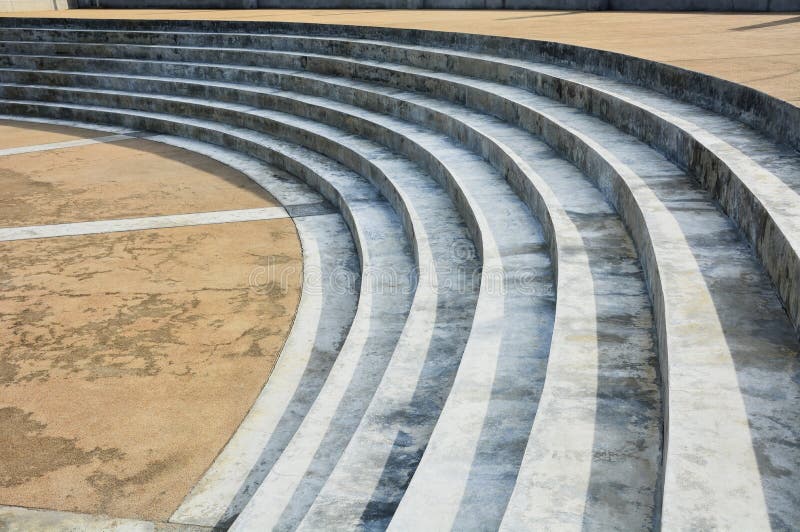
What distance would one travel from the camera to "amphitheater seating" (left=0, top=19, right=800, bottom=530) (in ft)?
7.82

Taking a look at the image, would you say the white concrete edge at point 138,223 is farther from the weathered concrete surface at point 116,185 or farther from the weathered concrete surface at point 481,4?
the weathered concrete surface at point 481,4

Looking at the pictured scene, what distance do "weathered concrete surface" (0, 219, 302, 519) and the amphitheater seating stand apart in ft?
0.71

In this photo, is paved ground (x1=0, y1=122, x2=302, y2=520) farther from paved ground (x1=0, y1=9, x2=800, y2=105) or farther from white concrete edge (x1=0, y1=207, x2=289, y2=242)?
paved ground (x1=0, y1=9, x2=800, y2=105)

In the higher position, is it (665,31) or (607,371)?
(665,31)

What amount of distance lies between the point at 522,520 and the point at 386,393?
1.43 m

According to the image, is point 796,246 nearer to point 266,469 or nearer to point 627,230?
point 627,230

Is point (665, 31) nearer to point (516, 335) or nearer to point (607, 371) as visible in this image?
point (516, 335)

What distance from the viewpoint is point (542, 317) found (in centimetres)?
378

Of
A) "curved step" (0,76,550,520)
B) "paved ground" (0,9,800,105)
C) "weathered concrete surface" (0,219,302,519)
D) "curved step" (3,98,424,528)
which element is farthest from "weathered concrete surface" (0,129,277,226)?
"paved ground" (0,9,800,105)

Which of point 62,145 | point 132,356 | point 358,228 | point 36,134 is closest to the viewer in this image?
point 132,356

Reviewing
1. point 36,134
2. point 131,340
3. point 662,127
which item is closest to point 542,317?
point 662,127

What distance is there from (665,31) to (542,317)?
626 cm

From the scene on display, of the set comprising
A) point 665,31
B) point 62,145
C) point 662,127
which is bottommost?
point 62,145

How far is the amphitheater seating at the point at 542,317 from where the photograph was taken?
238 centimetres
